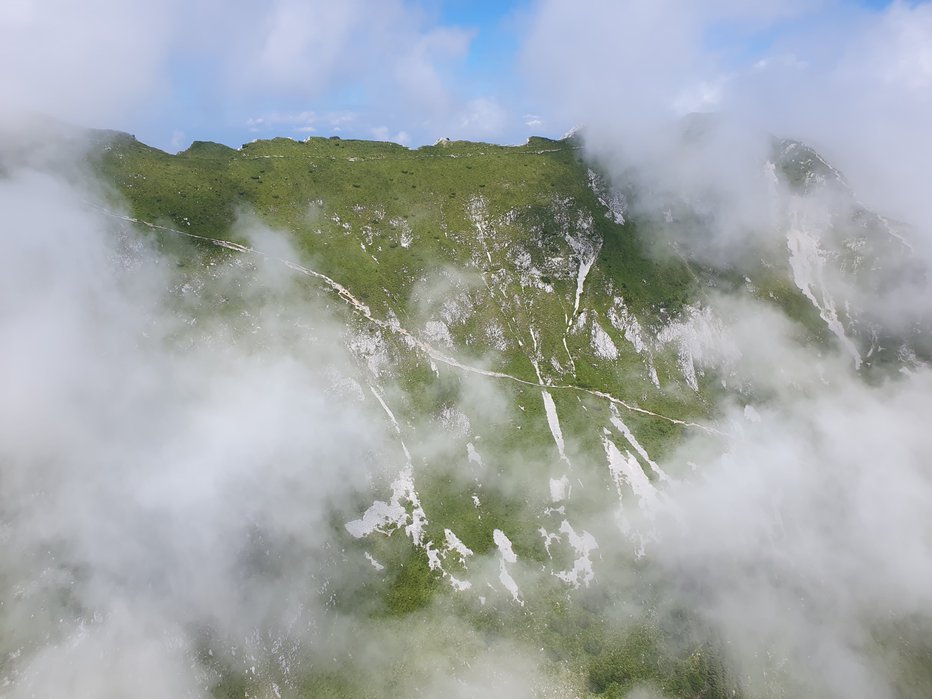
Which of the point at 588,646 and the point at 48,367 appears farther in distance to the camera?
the point at 48,367

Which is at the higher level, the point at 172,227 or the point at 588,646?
the point at 172,227

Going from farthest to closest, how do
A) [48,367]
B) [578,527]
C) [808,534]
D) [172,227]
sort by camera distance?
[172,227]
[808,534]
[578,527]
[48,367]

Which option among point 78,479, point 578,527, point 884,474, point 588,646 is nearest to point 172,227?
point 78,479

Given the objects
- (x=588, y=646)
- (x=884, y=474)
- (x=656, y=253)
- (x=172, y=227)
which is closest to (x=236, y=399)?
(x=172, y=227)

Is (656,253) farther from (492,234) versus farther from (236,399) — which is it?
(236,399)

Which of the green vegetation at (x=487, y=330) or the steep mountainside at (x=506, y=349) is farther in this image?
the green vegetation at (x=487, y=330)

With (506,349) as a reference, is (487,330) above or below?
above

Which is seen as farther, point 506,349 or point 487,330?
point 487,330

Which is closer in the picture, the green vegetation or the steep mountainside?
the steep mountainside

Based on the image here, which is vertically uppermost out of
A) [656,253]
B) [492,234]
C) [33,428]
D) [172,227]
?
[656,253]

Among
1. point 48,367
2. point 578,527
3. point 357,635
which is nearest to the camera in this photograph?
point 357,635
